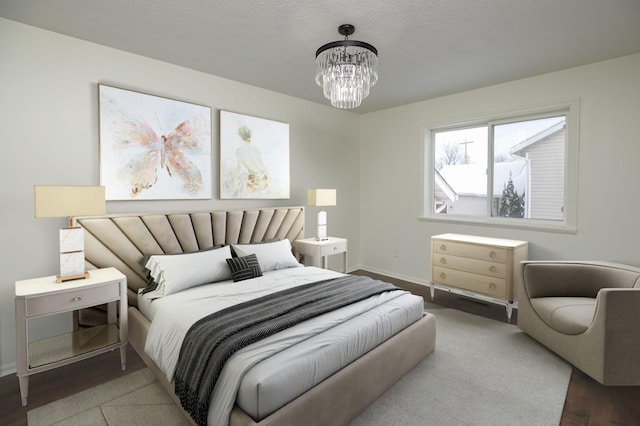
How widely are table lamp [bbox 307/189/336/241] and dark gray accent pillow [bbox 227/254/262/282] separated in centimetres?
133

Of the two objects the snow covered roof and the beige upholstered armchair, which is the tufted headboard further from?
the beige upholstered armchair

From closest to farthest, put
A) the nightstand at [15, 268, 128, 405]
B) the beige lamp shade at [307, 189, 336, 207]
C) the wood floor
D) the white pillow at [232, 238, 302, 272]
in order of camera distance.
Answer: the wood floor → the nightstand at [15, 268, 128, 405] → the white pillow at [232, 238, 302, 272] → the beige lamp shade at [307, 189, 336, 207]

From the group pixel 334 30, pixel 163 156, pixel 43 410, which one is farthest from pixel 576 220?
pixel 43 410

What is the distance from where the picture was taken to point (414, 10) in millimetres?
2279

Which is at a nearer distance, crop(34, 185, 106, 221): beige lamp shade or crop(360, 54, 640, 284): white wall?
crop(34, 185, 106, 221): beige lamp shade

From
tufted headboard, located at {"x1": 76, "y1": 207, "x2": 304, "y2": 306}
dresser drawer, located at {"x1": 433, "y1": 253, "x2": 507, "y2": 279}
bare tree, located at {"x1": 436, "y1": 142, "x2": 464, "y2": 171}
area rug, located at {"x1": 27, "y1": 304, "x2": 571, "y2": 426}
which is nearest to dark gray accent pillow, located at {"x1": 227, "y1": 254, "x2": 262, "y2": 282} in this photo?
tufted headboard, located at {"x1": 76, "y1": 207, "x2": 304, "y2": 306}

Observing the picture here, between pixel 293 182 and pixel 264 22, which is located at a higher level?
pixel 264 22

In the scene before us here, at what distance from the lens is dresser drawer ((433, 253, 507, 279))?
136 inches

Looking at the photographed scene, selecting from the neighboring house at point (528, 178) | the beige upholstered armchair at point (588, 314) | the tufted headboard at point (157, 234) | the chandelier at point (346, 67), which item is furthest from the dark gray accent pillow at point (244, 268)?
the neighboring house at point (528, 178)

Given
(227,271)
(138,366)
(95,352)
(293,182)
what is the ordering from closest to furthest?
(95,352)
(138,366)
(227,271)
(293,182)

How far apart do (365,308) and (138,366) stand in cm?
184

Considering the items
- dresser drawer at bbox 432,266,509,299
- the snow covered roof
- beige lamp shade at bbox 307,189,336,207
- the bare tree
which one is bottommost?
dresser drawer at bbox 432,266,509,299

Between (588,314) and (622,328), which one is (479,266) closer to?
(588,314)

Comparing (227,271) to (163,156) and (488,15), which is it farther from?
(488,15)
